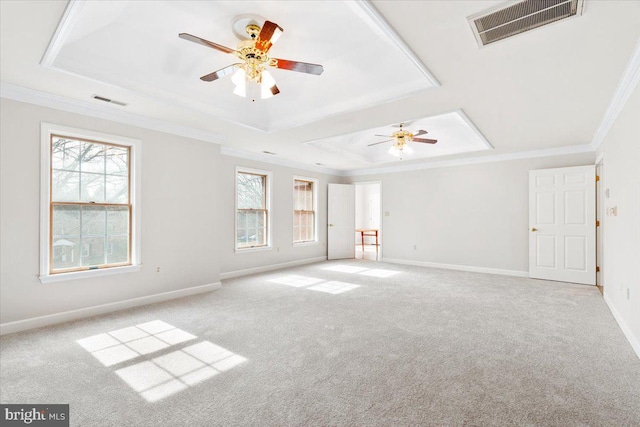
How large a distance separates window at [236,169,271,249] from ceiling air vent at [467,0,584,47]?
Result: 4.79 metres

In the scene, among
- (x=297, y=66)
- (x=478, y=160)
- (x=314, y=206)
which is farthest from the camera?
(x=314, y=206)

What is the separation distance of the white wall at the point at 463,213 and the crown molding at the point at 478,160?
0.08m

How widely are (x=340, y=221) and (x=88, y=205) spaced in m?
5.63

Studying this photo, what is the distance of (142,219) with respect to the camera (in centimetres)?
410

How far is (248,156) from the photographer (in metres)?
6.12

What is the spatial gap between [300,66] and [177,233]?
10.5 ft

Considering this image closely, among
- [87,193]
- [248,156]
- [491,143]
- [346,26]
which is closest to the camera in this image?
[346,26]

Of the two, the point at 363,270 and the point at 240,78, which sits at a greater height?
the point at 240,78

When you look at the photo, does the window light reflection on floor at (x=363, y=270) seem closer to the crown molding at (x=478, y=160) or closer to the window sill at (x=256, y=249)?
the window sill at (x=256, y=249)

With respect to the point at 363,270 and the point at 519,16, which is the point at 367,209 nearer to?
the point at 363,270

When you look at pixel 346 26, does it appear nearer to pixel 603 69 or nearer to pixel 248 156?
pixel 603 69

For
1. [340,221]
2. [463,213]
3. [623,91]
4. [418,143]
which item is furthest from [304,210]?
[623,91]

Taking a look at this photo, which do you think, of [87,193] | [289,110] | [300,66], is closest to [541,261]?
[289,110]

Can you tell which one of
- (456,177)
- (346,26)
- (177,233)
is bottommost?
(177,233)
